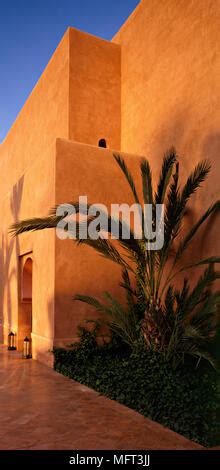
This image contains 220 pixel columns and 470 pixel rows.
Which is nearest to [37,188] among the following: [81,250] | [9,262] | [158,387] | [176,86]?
[81,250]

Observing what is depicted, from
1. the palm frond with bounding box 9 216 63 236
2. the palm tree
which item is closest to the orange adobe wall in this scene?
the palm tree

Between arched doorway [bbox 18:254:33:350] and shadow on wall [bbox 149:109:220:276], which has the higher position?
shadow on wall [bbox 149:109:220:276]

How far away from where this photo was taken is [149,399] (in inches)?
207

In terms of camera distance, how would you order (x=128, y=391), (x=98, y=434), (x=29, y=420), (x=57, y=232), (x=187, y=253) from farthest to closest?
1. (x=57, y=232)
2. (x=187, y=253)
3. (x=128, y=391)
4. (x=29, y=420)
5. (x=98, y=434)

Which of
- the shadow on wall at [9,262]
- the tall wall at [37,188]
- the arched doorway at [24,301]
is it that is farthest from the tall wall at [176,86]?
the arched doorway at [24,301]

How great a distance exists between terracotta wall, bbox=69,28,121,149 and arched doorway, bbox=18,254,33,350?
3.40 metres

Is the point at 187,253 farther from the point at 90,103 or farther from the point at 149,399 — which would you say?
the point at 90,103

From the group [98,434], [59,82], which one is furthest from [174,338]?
[59,82]

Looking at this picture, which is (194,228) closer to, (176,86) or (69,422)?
(69,422)

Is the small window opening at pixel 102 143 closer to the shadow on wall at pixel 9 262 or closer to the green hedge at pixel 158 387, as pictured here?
the shadow on wall at pixel 9 262

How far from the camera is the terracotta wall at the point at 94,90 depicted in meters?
10.6

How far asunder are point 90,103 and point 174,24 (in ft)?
9.38

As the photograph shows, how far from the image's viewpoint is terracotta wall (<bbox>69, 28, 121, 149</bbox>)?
10555 mm

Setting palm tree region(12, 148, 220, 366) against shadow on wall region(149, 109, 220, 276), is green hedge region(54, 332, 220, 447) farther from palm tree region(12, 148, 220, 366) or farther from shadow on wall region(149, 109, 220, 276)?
shadow on wall region(149, 109, 220, 276)
